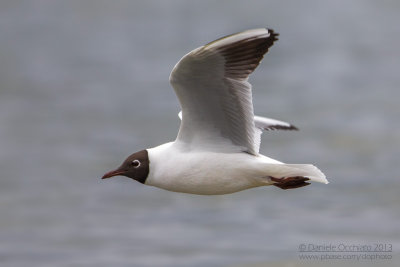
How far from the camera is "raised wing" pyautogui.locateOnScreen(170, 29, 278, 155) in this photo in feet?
23.7

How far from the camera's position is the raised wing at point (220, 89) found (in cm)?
721

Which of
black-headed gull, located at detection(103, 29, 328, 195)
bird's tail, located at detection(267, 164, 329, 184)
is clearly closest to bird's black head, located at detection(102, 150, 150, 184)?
black-headed gull, located at detection(103, 29, 328, 195)

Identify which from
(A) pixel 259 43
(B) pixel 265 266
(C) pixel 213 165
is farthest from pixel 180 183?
(B) pixel 265 266

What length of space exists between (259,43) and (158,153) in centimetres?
140

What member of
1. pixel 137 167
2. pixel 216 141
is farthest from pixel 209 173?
pixel 137 167

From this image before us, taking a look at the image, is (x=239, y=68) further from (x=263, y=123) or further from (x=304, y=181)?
(x=263, y=123)

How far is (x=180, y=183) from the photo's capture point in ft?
25.6

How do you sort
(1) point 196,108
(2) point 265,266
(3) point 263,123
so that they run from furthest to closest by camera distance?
(2) point 265,266, (3) point 263,123, (1) point 196,108

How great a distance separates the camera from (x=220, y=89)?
7516 millimetres

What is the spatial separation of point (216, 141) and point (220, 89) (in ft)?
1.90

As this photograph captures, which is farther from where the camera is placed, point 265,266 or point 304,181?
point 265,266

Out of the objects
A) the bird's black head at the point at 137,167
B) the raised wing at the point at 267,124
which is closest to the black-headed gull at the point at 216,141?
the bird's black head at the point at 137,167

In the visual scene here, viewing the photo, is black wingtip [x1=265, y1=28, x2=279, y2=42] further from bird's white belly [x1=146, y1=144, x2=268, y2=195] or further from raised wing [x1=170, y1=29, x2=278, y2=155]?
bird's white belly [x1=146, y1=144, x2=268, y2=195]

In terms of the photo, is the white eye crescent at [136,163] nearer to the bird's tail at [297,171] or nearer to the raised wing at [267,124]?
the bird's tail at [297,171]
